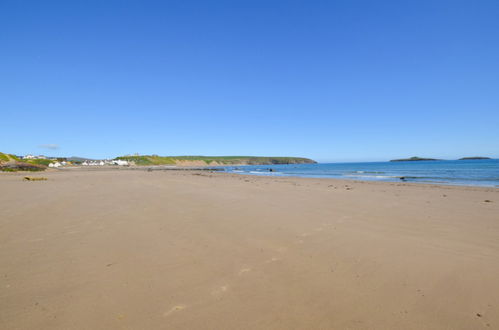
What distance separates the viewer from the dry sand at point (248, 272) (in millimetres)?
2861

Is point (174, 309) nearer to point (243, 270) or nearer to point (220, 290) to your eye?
point (220, 290)

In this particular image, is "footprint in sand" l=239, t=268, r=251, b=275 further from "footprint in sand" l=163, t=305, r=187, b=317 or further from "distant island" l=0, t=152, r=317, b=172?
"distant island" l=0, t=152, r=317, b=172

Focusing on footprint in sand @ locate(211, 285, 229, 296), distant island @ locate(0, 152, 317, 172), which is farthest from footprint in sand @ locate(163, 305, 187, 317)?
distant island @ locate(0, 152, 317, 172)

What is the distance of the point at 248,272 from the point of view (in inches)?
156

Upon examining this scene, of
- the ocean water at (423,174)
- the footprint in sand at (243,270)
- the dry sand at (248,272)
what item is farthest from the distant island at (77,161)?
the footprint in sand at (243,270)

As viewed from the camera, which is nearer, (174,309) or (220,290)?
(174,309)

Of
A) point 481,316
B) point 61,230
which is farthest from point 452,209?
point 61,230

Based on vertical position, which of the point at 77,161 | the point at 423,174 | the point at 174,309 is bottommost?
the point at 174,309

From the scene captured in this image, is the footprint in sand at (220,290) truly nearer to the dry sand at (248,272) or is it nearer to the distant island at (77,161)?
the dry sand at (248,272)

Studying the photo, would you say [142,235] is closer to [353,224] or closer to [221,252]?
[221,252]

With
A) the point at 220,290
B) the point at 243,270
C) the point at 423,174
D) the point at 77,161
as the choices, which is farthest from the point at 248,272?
the point at 77,161

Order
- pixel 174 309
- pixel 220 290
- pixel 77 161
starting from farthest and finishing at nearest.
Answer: pixel 77 161 → pixel 220 290 → pixel 174 309

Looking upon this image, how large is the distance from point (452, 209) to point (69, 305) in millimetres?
11672

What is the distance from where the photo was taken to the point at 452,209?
9086 mm
